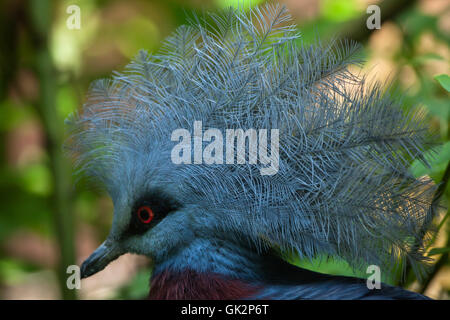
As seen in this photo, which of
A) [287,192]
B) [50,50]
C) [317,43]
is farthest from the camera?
[50,50]

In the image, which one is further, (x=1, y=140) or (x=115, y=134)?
(x=1, y=140)

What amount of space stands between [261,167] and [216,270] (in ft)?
1.18

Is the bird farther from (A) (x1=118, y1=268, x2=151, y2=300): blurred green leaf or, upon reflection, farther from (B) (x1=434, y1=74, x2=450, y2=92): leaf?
(A) (x1=118, y1=268, x2=151, y2=300): blurred green leaf

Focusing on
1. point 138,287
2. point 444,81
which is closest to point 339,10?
point 444,81

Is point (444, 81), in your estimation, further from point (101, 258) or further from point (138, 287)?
point (138, 287)

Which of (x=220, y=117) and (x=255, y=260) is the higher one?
(x=220, y=117)

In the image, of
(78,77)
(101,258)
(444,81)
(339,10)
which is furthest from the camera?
(78,77)

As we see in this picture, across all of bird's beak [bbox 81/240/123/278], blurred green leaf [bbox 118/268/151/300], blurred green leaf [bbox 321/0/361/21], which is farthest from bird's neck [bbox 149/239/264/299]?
blurred green leaf [bbox 321/0/361/21]

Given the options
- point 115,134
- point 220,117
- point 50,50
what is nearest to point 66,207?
point 50,50

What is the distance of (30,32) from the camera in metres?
2.44

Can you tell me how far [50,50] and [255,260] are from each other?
1.67 metres

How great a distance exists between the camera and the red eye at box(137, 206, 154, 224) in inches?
57.6

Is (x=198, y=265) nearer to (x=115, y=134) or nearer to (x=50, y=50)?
(x=115, y=134)

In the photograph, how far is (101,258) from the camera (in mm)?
1562
